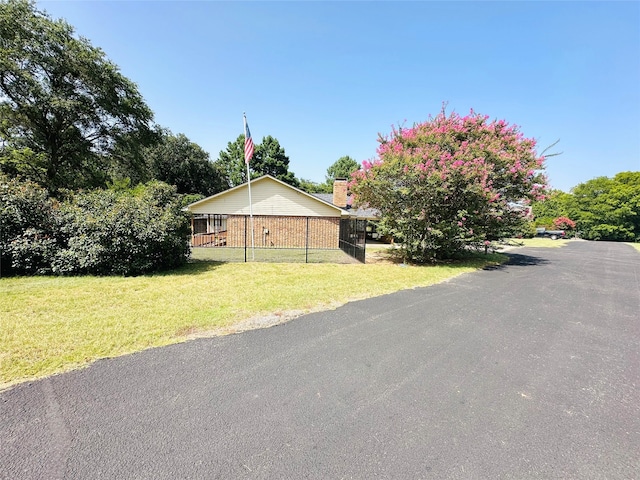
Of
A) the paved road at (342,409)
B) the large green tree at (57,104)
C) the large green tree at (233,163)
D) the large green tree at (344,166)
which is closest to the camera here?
the paved road at (342,409)

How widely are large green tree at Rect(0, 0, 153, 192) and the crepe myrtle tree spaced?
15.2m

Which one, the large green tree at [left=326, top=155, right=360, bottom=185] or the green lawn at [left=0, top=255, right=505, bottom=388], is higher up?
the large green tree at [left=326, top=155, right=360, bottom=185]

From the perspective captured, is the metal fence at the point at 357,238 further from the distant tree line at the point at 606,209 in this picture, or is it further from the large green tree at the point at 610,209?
the large green tree at the point at 610,209

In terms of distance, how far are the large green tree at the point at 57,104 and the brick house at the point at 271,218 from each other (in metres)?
6.92

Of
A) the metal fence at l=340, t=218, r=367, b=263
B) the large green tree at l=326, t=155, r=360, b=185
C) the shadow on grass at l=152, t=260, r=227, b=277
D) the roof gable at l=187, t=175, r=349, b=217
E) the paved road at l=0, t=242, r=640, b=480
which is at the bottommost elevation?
the paved road at l=0, t=242, r=640, b=480

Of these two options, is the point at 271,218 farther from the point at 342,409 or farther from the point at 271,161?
the point at 271,161

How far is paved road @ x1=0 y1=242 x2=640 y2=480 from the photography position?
188 cm

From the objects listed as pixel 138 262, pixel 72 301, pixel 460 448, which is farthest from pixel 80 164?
pixel 460 448

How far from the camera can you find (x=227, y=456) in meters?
1.92

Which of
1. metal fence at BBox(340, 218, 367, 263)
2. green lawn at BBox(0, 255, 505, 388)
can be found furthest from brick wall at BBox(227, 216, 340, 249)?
green lawn at BBox(0, 255, 505, 388)

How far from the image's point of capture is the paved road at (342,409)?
1.88 m

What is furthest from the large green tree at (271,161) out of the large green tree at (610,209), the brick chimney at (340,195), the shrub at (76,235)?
the large green tree at (610,209)

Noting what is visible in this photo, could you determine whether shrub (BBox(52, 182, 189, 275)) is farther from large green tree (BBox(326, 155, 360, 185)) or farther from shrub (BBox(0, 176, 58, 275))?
large green tree (BBox(326, 155, 360, 185))

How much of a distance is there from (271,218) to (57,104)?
480 inches
